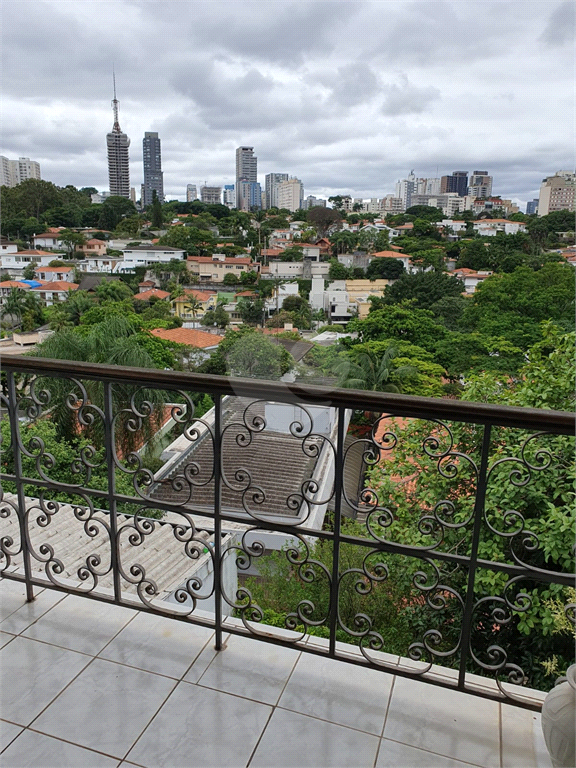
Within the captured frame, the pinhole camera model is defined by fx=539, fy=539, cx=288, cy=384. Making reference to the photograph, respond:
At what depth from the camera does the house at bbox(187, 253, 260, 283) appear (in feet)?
5.61

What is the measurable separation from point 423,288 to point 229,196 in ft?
2.87

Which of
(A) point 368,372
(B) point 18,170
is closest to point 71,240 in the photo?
(B) point 18,170

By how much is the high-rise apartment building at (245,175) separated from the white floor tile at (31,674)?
1442mm

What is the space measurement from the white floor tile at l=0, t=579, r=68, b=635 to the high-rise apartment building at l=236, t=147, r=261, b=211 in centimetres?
144

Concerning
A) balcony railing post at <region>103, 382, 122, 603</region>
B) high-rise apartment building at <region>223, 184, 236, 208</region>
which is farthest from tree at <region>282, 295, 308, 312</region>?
balcony railing post at <region>103, 382, 122, 603</region>

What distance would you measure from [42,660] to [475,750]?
1.19m

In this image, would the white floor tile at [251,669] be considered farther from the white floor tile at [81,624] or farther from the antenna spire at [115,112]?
the antenna spire at [115,112]

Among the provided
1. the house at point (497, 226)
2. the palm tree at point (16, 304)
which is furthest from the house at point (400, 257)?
the palm tree at point (16, 304)

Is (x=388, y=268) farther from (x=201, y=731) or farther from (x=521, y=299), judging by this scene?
(x=201, y=731)

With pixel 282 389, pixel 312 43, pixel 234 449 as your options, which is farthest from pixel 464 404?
pixel 234 449

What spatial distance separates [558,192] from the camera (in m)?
1.63

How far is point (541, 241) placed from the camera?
78.7 inches

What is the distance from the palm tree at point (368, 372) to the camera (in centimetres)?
135

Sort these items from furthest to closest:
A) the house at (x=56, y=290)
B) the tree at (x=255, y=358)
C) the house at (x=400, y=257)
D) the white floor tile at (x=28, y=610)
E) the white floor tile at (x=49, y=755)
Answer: the house at (x=56, y=290) < the house at (x=400, y=257) < the white floor tile at (x=28, y=610) < the tree at (x=255, y=358) < the white floor tile at (x=49, y=755)
